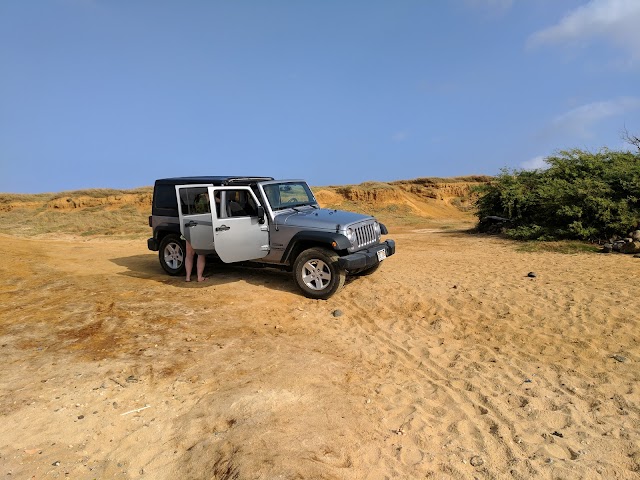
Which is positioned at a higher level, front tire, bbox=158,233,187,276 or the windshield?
the windshield

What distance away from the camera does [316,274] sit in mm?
7387

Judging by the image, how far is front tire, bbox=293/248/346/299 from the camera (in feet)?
23.5

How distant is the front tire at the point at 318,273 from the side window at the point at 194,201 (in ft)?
7.20

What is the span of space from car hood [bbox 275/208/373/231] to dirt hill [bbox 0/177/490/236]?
17.5 metres

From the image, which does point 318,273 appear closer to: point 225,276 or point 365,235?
point 365,235

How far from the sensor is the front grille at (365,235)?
7.50 metres

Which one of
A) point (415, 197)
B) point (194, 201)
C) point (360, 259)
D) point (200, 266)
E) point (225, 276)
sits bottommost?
point (225, 276)

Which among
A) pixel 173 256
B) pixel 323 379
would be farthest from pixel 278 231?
pixel 323 379

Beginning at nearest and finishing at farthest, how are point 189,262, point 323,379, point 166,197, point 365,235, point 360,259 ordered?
point 323,379 → point 360,259 → point 365,235 → point 189,262 → point 166,197

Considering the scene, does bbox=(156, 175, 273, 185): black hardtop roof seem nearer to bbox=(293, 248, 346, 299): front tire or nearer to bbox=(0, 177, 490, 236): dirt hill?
bbox=(293, 248, 346, 299): front tire

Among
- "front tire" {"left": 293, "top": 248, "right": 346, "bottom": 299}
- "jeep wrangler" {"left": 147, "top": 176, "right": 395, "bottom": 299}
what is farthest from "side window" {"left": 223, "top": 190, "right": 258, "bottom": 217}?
"front tire" {"left": 293, "top": 248, "right": 346, "bottom": 299}

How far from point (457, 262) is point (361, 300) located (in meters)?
4.07

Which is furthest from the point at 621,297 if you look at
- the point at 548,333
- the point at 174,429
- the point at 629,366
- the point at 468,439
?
the point at 174,429

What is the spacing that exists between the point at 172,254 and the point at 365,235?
4219 millimetres
